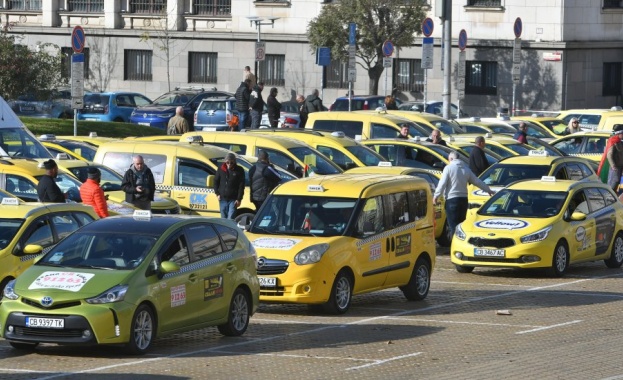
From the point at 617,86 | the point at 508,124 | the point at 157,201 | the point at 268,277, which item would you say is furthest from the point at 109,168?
the point at 617,86

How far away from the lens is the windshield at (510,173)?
1104 inches

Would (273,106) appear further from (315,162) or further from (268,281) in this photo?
(268,281)

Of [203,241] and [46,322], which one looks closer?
[46,322]

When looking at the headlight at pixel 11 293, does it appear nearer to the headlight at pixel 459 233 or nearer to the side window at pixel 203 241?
the side window at pixel 203 241

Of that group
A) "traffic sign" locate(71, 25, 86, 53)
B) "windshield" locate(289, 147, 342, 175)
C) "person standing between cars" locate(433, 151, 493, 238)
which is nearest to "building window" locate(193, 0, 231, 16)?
"traffic sign" locate(71, 25, 86, 53)

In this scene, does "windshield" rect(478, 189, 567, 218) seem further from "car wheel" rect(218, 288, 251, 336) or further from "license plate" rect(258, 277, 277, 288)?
"car wheel" rect(218, 288, 251, 336)

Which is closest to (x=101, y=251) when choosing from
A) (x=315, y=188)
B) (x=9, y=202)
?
(x=9, y=202)

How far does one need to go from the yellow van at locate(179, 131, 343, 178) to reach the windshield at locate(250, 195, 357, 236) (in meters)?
7.70

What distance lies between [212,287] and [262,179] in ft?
29.6

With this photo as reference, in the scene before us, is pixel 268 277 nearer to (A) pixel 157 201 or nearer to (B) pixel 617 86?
(A) pixel 157 201

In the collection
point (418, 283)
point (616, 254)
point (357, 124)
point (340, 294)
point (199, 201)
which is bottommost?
point (616, 254)

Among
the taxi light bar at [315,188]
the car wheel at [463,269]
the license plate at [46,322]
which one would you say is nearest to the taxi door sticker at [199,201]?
the car wheel at [463,269]

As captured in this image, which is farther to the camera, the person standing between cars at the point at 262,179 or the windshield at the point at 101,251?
the person standing between cars at the point at 262,179

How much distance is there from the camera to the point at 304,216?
64.0 feet
